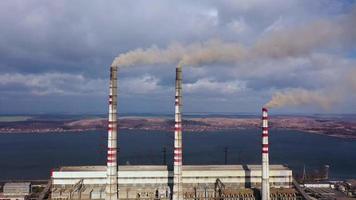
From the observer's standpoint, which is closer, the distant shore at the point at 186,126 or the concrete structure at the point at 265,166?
the concrete structure at the point at 265,166

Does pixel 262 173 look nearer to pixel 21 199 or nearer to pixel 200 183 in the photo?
pixel 200 183

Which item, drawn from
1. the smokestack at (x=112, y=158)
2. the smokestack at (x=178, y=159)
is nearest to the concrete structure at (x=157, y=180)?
the smokestack at (x=178, y=159)

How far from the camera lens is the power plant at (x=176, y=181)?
17.7 meters

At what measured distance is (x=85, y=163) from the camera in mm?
43219

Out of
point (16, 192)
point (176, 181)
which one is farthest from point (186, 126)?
Result: point (176, 181)

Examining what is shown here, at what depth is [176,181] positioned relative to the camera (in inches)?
690

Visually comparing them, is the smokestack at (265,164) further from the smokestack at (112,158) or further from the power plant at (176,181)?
the smokestack at (112,158)

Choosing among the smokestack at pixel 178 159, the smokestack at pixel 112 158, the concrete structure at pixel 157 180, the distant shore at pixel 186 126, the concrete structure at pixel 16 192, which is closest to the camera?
the smokestack at pixel 112 158

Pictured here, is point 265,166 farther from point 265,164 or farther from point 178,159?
point 178,159

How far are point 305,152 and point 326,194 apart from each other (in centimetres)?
3598

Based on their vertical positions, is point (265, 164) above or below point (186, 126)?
above

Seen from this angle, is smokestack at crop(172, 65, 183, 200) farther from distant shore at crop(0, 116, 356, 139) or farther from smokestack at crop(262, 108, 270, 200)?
distant shore at crop(0, 116, 356, 139)

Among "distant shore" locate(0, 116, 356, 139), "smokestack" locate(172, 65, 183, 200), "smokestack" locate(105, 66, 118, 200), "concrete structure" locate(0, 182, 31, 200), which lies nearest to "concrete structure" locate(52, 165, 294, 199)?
"smokestack" locate(172, 65, 183, 200)

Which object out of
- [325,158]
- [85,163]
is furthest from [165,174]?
[325,158]
